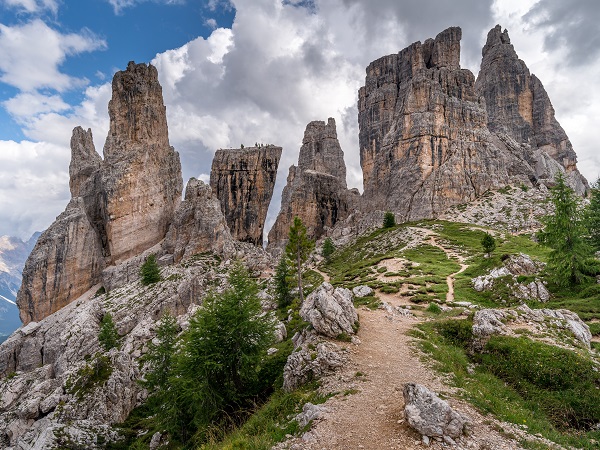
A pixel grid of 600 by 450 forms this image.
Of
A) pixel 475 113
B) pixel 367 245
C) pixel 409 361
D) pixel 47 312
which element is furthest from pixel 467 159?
pixel 47 312

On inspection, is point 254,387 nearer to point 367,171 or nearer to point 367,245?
point 367,245

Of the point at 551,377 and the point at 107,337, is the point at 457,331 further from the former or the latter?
the point at 107,337

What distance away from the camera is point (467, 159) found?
94.4 meters

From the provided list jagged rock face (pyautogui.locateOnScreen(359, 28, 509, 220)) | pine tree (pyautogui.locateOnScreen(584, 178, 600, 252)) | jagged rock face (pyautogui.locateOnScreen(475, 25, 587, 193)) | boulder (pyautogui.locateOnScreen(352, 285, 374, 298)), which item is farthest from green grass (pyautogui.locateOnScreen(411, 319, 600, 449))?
jagged rock face (pyautogui.locateOnScreen(475, 25, 587, 193))

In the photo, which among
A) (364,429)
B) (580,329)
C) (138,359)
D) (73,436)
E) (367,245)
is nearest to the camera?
(364,429)

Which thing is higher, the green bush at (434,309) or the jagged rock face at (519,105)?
the jagged rock face at (519,105)

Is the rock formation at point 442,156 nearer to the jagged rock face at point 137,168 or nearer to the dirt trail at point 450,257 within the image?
the dirt trail at point 450,257

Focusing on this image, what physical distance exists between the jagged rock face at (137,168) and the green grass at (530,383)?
258ft

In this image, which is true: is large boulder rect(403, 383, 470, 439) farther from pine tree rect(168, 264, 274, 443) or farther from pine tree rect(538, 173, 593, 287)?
pine tree rect(538, 173, 593, 287)

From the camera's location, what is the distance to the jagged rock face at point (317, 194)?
128 metres

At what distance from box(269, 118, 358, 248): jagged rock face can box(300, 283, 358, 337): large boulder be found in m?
101

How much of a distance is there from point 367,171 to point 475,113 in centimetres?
4454

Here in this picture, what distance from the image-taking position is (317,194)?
429 feet

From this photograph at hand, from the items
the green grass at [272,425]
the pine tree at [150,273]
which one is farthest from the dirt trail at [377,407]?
the pine tree at [150,273]
